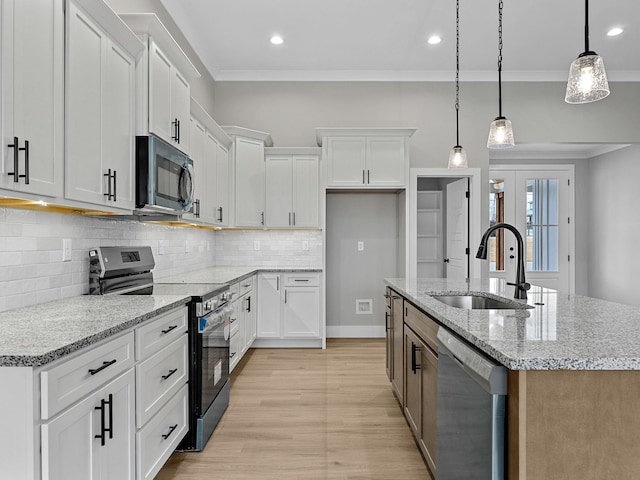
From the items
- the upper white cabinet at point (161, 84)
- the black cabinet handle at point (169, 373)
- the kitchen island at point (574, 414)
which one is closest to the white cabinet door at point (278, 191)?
the upper white cabinet at point (161, 84)

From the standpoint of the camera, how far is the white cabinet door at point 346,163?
467cm

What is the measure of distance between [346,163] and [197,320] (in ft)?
9.37

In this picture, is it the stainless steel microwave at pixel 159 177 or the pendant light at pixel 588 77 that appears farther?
the stainless steel microwave at pixel 159 177

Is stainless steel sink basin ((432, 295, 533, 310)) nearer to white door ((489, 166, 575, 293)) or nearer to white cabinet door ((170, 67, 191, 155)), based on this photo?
white cabinet door ((170, 67, 191, 155))

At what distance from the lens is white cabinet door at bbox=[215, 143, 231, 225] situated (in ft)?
13.6

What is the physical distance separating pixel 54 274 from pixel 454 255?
176 inches

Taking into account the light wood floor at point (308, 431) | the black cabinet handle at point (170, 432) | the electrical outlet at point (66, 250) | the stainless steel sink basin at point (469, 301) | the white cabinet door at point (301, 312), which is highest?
the electrical outlet at point (66, 250)

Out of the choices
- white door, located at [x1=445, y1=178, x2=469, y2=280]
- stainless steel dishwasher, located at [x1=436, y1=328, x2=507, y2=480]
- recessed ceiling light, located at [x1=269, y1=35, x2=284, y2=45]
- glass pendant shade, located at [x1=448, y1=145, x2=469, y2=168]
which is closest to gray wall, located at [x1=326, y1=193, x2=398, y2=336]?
white door, located at [x1=445, y1=178, x2=469, y2=280]

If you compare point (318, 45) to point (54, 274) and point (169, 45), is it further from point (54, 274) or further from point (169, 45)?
point (54, 274)

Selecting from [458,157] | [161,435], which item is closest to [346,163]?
[458,157]

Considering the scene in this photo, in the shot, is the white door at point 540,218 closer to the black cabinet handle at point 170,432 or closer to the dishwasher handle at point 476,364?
the dishwasher handle at point 476,364

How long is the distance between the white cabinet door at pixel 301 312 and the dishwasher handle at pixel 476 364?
3.00 meters

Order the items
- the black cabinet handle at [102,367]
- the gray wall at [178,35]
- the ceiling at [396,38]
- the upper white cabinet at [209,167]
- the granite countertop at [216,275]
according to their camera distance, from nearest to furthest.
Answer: the black cabinet handle at [102,367] → the gray wall at [178,35] → the granite countertop at [216,275] → the upper white cabinet at [209,167] → the ceiling at [396,38]

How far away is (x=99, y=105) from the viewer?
2000mm
